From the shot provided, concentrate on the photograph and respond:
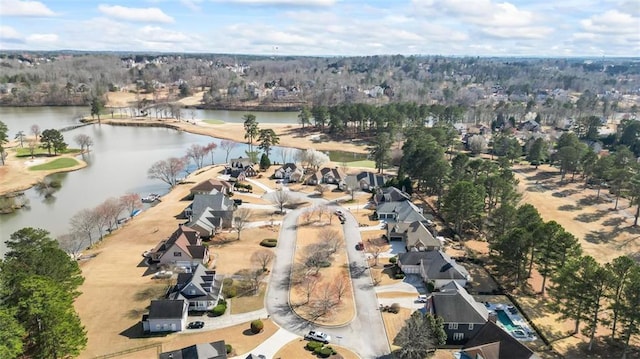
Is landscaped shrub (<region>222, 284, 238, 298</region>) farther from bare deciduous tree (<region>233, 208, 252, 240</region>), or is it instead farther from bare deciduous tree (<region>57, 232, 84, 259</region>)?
bare deciduous tree (<region>57, 232, 84, 259</region>)

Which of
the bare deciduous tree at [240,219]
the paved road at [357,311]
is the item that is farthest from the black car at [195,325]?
the bare deciduous tree at [240,219]

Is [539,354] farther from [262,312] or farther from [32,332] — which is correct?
[32,332]

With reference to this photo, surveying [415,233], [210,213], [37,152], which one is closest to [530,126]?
[415,233]

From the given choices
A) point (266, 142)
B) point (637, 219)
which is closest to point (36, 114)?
point (266, 142)

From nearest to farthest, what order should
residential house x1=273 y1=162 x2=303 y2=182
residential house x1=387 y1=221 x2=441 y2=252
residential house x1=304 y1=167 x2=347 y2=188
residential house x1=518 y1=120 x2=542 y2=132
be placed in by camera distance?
residential house x1=387 y1=221 x2=441 y2=252 < residential house x1=304 y1=167 x2=347 y2=188 < residential house x1=273 y1=162 x2=303 y2=182 < residential house x1=518 y1=120 x2=542 y2=132

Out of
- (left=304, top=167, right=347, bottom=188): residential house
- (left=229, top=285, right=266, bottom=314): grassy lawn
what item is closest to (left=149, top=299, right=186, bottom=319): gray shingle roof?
(left=229, top=285, right=266, bottom=314): grassy lawn

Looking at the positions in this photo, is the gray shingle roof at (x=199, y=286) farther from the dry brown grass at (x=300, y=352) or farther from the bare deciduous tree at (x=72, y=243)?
the bare deciduous tree at (x=72, y=243)
